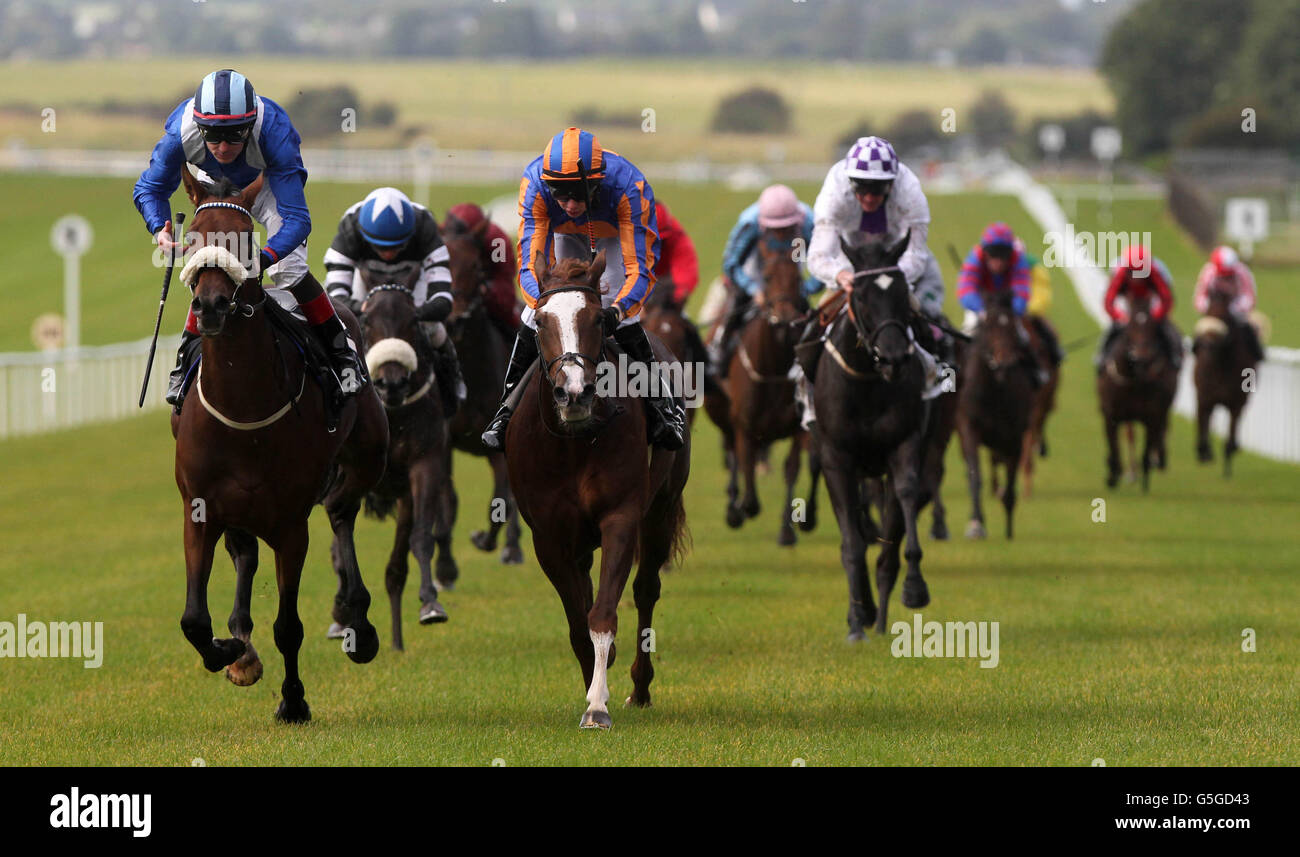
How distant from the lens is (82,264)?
192 ft

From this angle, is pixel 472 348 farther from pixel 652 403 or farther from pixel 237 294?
pixel 237 294

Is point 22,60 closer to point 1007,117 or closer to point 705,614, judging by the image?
point 1007,117

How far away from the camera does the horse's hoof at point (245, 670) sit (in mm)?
8375

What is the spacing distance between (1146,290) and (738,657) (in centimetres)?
1066

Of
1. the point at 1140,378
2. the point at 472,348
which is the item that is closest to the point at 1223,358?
the point at 1140,378

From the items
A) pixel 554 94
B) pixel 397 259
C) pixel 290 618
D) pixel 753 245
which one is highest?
pixel 554 94

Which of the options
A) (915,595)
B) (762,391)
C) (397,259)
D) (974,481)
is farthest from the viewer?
(974,481)

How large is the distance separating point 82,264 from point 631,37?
12056cm

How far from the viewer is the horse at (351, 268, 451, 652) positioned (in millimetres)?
10695

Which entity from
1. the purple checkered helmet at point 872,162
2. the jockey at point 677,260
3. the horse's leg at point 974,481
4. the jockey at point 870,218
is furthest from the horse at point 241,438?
the horse's leg at point 974,481

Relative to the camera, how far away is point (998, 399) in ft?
53.4

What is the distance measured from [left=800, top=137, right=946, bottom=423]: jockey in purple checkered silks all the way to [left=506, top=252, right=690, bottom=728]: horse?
114 inches

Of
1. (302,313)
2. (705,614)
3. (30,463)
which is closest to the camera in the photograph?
(302,313)
